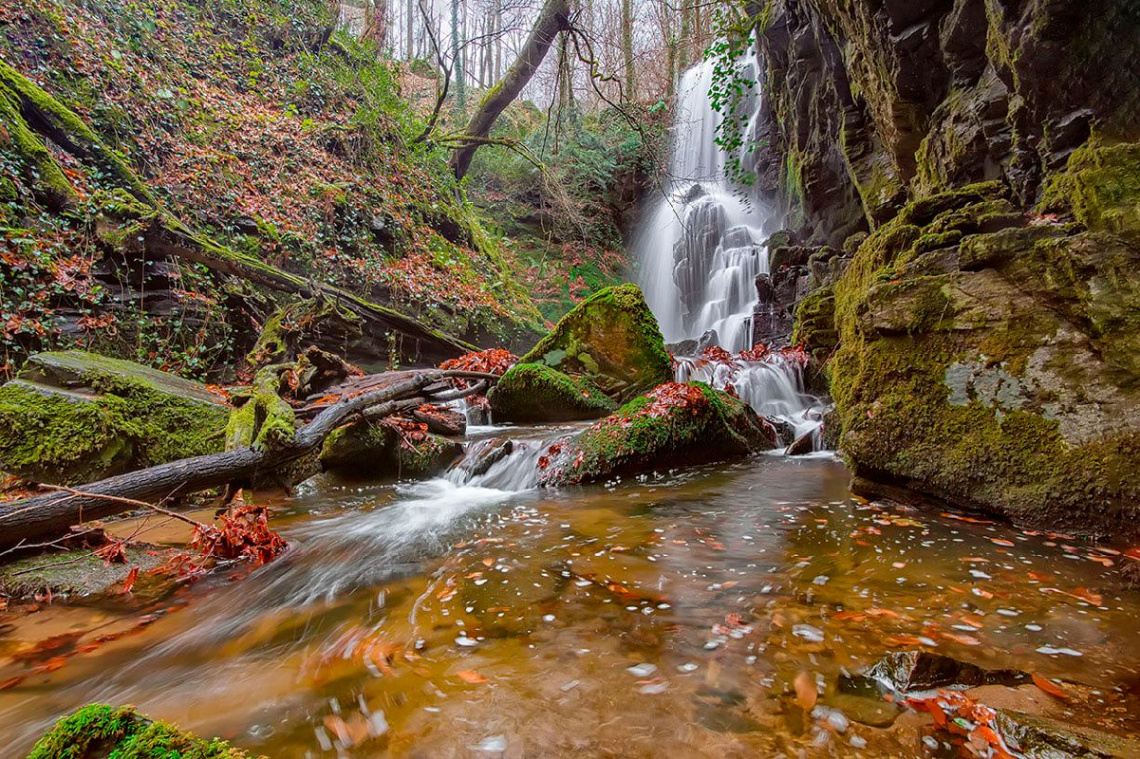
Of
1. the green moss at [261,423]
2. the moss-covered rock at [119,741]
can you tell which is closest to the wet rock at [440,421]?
the green moss at [261,423]

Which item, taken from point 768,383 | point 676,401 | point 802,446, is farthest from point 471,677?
point 768,383

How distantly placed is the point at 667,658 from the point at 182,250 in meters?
8.31

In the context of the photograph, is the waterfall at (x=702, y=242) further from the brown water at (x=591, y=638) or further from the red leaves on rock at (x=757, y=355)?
the brown water at (x=591, y=638)

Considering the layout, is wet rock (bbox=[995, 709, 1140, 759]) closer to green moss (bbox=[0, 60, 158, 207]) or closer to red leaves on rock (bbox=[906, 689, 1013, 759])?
red leaves on rock (bbox=[906, 689, 1013, 759])

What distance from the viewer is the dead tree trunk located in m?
10.1

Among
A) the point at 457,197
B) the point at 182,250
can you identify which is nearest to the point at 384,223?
the point at 457,197

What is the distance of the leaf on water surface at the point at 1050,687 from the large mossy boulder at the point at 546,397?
6348 mm

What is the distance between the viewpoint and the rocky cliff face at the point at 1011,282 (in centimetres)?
309

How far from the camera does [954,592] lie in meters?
2.40

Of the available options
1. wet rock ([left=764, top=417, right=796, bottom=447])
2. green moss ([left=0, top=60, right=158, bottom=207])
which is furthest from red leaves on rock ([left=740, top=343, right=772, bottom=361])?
green moss ([left=0, top=60, right=158, bottom=207])

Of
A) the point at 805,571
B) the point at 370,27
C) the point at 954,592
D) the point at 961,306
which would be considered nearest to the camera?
the point at 954,592

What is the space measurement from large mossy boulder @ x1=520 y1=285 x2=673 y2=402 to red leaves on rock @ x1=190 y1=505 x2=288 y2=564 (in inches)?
215

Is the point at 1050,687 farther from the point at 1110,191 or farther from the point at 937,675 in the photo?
the point at 1110,191

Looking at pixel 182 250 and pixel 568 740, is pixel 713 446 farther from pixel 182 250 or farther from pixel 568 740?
pixel 182 250
